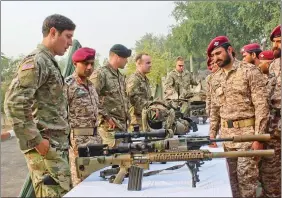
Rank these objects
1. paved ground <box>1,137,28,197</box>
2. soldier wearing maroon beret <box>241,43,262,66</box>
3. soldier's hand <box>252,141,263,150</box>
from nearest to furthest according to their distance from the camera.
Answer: soldier's hand <box>252,141,263,150</box>
soldier wearing maroon beret <box>241,43,262,66</box>
paved ground <box>1,137,28,197</box>

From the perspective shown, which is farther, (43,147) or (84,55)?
(84,55)

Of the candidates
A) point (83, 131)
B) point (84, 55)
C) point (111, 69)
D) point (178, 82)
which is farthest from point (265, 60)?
point (178, 82)

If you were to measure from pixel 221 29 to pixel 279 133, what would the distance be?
20.4m

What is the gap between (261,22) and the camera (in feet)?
68.7

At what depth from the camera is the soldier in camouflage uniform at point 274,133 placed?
438cm

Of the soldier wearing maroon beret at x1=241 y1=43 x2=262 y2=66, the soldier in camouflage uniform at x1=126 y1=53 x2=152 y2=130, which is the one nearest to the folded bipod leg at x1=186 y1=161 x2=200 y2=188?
the soldier in camouflage uniform at x1=126 y1=53 x2=152 y2=130

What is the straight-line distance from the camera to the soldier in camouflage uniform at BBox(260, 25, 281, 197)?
4.38 m

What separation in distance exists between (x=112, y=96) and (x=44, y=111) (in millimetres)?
2162

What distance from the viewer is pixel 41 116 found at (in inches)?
116

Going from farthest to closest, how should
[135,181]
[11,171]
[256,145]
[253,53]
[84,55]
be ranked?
[11,171]
[253,53]
[84,55]
[256,145]
[135,181]

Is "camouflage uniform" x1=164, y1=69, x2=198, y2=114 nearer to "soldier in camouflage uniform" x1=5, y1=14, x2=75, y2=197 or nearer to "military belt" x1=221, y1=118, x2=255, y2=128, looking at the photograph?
"military belt" x1=221, y1=118, x2=255, y2=128

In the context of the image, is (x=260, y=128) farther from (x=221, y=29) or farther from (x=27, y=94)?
(x=221, y=29)

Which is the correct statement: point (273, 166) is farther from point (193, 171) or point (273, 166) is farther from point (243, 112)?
point (193, 171)

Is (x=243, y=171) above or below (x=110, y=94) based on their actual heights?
below
